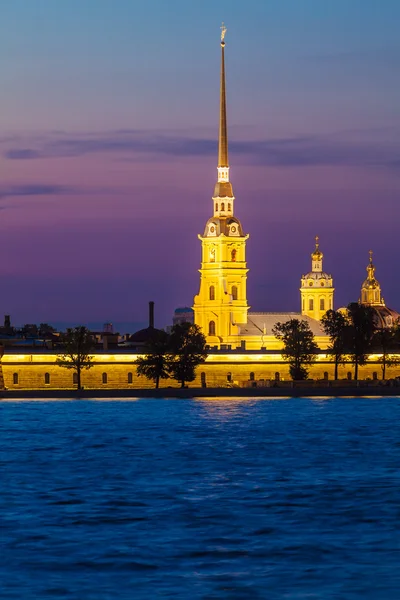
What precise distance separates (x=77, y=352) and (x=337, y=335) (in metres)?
21.4

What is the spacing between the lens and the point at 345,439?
240 ft

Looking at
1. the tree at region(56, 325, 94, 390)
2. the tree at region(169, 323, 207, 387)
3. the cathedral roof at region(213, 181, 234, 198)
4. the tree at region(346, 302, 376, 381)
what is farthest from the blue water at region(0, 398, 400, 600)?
the cathedral roof at region(213, 181, 234, 198)

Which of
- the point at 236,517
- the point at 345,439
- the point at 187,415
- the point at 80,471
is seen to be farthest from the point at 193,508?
the point at 187,415

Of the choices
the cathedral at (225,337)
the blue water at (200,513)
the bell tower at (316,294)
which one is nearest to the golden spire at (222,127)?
the cathedral at (225,337)

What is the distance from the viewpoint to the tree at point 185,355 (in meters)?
118

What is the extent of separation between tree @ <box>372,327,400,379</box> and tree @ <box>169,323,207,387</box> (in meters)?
14.2

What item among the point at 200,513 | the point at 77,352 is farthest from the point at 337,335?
the point at 200,513

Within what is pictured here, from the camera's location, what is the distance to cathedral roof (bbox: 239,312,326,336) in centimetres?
15881

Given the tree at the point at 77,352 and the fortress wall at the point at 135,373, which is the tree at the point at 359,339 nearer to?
the fortress wall at the point at 135,373

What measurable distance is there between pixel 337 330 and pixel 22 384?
2522 centimetres

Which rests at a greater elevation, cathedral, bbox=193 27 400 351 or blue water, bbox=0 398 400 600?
cathedral, bbox=193 27 400 351

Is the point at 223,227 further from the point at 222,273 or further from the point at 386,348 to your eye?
the point at 386,348

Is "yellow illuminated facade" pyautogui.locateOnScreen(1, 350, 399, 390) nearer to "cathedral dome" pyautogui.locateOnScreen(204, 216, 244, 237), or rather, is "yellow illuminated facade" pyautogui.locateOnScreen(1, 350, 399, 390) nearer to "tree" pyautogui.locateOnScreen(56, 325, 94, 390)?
"tree" pyautogui.locateOnScreen(56, 325, 94, 390)

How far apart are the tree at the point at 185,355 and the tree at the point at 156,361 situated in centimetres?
58
